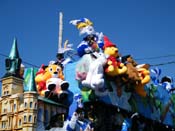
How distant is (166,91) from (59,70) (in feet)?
14.7

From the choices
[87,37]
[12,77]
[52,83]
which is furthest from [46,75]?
[87,37]

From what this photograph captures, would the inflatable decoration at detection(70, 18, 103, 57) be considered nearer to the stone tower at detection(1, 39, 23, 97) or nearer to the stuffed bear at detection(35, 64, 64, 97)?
the stuffed bear at detection(35, 64, 64, 97)

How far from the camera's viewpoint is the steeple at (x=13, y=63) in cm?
1408

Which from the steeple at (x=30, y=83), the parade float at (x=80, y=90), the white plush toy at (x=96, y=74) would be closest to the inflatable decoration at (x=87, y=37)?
the parade float at (x=80, y=90)

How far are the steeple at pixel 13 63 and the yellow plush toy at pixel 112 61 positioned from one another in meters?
2.48

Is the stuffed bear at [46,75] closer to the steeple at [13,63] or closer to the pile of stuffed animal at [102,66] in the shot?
the steeple at [13,63]

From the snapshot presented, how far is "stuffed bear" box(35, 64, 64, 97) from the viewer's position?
1384cm

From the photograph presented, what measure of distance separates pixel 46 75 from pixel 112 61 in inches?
74.9

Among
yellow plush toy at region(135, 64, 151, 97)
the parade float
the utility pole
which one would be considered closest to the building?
the parade float

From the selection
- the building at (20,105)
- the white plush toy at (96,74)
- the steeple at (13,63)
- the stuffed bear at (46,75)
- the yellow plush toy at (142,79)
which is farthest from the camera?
the yellow plush toy at (142,79)

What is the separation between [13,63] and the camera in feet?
47.1

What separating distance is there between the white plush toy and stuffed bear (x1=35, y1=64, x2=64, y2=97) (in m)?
1.23

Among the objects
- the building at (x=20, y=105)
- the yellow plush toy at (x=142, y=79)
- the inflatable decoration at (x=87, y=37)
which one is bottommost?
the building at (x=20, y=105)

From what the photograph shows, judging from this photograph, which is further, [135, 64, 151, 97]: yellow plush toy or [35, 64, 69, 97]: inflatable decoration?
[135, 64, 151, 97]: yellow plush toy
